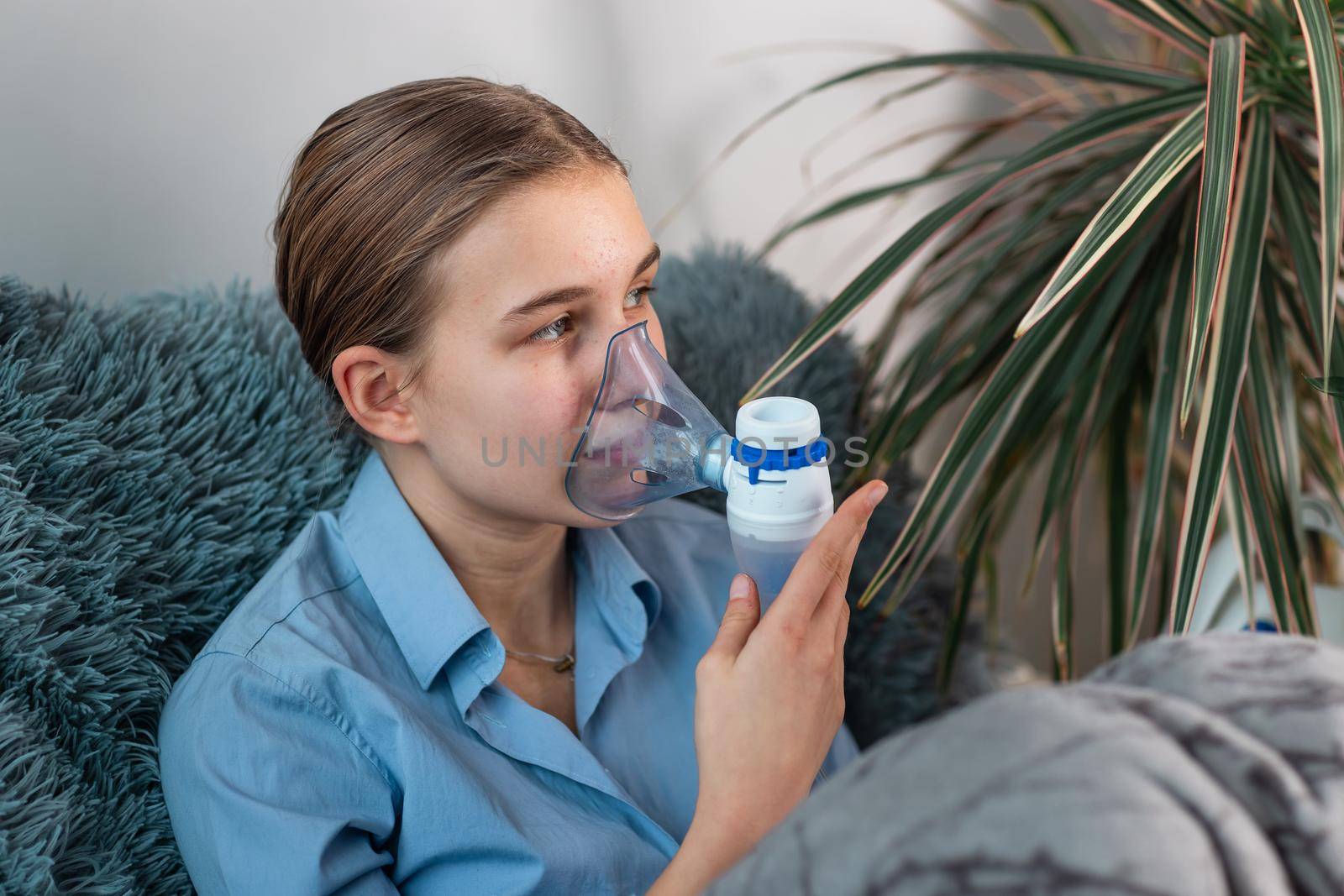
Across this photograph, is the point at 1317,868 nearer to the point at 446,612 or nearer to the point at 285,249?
the point at 446,612

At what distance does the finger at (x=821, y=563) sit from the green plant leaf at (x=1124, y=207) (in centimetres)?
18

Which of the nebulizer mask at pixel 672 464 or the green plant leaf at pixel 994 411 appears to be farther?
the green plant leaf at pixel 994 411

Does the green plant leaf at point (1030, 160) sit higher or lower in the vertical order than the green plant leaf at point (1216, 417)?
higher

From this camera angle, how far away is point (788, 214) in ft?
5.67

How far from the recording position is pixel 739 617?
82 centimetres

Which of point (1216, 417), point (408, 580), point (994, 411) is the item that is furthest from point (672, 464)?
point (1216, 417)

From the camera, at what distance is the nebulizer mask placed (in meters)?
0.80

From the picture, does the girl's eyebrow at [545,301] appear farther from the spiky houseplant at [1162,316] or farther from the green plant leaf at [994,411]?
the green plant leaf at [994,411]

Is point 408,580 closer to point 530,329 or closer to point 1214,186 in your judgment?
point 530,329

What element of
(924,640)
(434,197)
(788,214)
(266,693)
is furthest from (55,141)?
(924,640)

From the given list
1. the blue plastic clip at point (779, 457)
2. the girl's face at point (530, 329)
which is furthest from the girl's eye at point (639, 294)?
the blue plastic clip at point (779, 457)

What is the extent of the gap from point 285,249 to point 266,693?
1.32ft

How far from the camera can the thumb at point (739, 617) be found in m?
0.81

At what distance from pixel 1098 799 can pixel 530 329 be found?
1.89 ft
